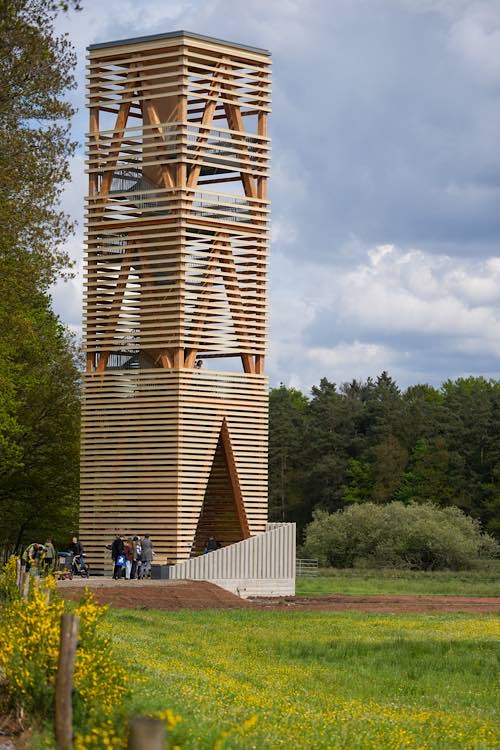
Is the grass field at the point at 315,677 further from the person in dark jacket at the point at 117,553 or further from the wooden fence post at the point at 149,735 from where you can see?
the person in dark jacket at the point at 117,553

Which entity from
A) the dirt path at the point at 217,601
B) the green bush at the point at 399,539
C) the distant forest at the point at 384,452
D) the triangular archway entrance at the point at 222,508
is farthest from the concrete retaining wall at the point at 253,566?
the distant forest at the point at 384,452

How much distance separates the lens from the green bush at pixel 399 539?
60.6 meters

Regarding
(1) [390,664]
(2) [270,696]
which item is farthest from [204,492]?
(2) [270,696]

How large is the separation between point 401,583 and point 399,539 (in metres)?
14.3

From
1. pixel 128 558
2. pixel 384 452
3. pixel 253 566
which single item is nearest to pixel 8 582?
pixel 128 558

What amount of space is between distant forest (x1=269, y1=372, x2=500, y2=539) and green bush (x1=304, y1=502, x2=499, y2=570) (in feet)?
37.4

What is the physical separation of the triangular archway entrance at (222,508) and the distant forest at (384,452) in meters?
33.3

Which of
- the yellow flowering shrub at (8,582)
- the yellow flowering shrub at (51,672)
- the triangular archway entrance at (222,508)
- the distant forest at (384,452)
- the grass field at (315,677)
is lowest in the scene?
the grass field at (315,677)

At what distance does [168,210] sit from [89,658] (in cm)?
3162

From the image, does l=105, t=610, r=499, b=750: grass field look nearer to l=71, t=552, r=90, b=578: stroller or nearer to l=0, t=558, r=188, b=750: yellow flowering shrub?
l=0, t=558, r=188, b=750: yellow flowering shrub

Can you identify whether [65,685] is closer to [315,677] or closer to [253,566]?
[315,677]

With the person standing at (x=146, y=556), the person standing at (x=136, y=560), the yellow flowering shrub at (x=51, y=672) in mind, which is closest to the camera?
the yellow flowering shrub at (x=51, y=672)

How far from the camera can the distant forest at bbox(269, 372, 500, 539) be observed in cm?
7888

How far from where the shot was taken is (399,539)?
60.9 meters
